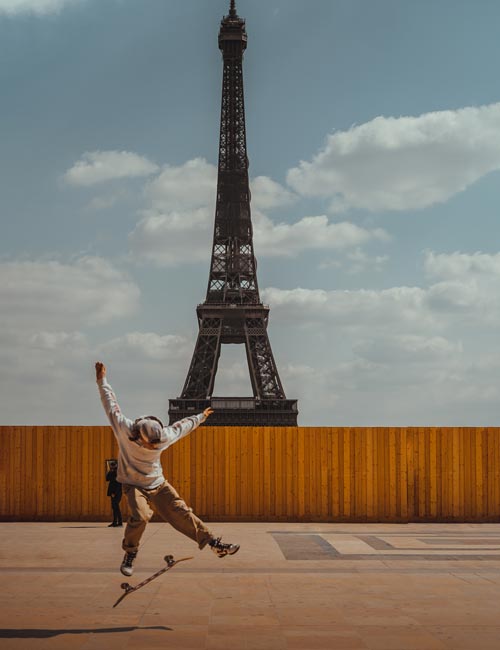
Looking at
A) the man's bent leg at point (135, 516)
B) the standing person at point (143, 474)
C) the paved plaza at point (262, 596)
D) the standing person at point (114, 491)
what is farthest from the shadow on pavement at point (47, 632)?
the standing person at point (114, 491)

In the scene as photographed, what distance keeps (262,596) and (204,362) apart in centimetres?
5347

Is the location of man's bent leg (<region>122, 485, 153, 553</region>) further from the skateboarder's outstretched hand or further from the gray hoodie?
the skateboarder's outstretched hand

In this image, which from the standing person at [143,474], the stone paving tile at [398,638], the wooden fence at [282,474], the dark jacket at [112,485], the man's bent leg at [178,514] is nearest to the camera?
the stone paving tile at [398,638]

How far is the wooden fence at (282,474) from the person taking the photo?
62.4ft

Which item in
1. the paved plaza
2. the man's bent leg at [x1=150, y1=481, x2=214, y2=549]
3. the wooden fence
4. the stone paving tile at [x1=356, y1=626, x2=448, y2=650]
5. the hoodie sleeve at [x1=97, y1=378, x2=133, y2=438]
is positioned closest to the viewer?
the stone paving tile at [x1=356, y1=626, x2=448, y2=650]

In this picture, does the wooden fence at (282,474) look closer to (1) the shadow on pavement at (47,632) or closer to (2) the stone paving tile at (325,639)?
(1) the shadow on pavement at (47,632)

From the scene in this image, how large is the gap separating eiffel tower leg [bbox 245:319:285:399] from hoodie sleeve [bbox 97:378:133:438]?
52.9m

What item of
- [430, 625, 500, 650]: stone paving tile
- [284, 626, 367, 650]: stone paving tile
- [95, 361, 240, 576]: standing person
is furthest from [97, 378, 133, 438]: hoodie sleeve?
[430, 625, 500, 650]: stone paving tile

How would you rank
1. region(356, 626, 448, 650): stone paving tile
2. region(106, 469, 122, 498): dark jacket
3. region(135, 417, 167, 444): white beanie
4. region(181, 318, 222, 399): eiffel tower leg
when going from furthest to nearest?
region(181, 318, 222, 399): eiffel tower leg
region(106, 469, 122, 498): dark jacket
region(135, 417, 167, 444): white beanie
region(356, 626, 448, 650): stone paving tile

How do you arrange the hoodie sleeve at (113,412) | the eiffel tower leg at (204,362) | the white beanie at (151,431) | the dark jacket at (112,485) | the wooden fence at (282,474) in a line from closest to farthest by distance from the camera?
1. the white beanie at (151,431)
2. the hoodie sleeve at (113,412)
3. the dark jacket at (112,485)
4. the wooden fence at (282,474)
5. the eiffel tower leg at (204,362)

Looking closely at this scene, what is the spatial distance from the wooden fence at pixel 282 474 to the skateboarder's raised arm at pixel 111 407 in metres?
10.5

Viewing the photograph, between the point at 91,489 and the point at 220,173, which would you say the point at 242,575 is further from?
the point at 220,173

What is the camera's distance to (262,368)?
6206cm

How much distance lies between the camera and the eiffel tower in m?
61.8
